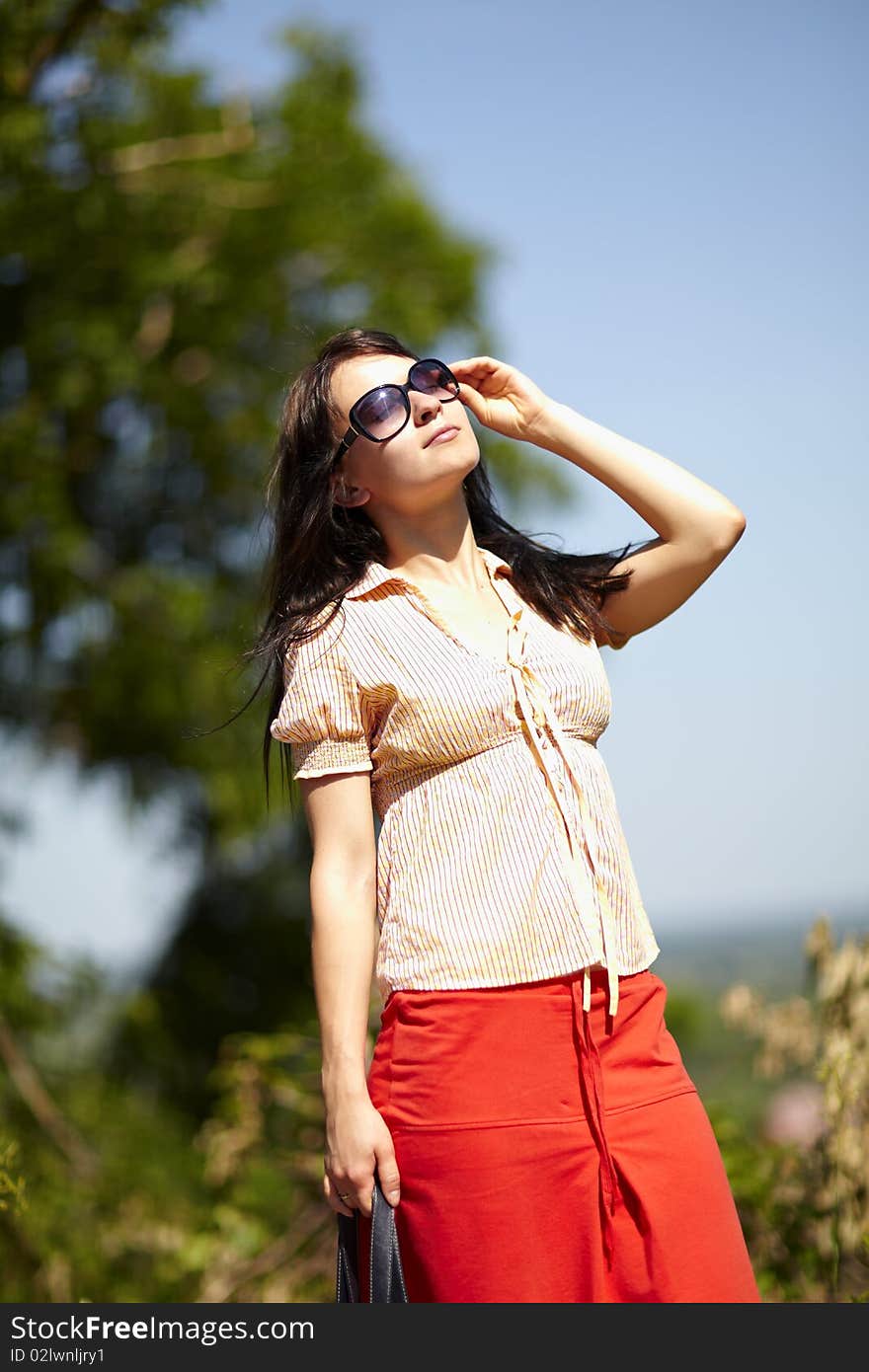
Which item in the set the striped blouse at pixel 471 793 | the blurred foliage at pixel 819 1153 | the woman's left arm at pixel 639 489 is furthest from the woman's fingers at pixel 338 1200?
the blurred foliage at pixel 819 1153

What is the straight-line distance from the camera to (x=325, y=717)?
1583mm

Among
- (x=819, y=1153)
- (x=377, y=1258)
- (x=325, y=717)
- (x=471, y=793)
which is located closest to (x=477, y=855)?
(x=471, y=793)

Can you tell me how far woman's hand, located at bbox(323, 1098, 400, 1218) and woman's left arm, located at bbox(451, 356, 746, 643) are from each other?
793 mm

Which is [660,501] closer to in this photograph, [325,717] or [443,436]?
[443,436]

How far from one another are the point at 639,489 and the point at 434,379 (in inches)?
12.5

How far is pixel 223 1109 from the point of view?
4.11 metres

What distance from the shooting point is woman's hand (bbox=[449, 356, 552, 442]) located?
1.79 metres

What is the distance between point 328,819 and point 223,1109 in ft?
9.37

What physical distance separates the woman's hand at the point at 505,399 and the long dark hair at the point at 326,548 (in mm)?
90

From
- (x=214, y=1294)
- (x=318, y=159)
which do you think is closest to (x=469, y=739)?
(x=214, y=1294)

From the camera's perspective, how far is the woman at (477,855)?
1.44 meters

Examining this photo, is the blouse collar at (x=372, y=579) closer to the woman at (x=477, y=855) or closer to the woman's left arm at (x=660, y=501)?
the woman at (x=477, y=855)

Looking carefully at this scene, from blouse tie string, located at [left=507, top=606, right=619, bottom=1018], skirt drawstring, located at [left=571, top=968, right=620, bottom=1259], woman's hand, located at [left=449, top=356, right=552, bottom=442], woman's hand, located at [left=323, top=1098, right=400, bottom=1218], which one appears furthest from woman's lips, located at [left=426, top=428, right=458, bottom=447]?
woman's hand, located at [left=323, top=1098, right=400, bottom=1218]

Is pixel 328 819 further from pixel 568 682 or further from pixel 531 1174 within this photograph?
pixel 531 1174
